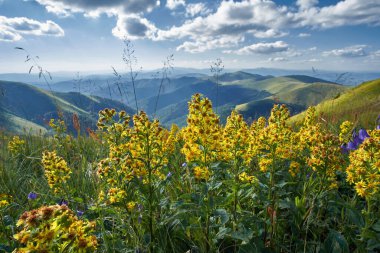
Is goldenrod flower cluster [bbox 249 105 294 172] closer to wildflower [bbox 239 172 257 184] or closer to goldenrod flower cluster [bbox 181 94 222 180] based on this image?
wildflower [bbox 239 172 257 184]

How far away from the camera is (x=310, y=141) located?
13.3 ft

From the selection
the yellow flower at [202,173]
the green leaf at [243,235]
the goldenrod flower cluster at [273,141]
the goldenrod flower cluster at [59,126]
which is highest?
the goldenrod flower cluster at [273,141]

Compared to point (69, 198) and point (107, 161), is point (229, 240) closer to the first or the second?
point (107, 161)

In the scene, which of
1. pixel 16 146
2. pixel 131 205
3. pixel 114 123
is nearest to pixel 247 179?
pixel 131 205

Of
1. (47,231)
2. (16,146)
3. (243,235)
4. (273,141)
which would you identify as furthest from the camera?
(16,146)

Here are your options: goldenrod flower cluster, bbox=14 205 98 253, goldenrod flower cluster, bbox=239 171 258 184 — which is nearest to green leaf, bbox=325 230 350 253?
goldenrod flower cluster, bbox=239 171 258 184

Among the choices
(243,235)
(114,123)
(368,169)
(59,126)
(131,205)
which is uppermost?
(114,123)

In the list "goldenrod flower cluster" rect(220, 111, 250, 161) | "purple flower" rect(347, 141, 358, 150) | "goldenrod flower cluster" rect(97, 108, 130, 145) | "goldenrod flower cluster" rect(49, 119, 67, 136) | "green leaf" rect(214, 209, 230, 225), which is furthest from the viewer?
"goldenrod flower cluster" rect(49, 119, 67, 136)

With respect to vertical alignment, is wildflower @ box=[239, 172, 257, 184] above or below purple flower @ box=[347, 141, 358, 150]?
above

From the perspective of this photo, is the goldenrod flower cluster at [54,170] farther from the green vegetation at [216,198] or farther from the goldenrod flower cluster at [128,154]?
the goldenrod flower cluster at [128,154]

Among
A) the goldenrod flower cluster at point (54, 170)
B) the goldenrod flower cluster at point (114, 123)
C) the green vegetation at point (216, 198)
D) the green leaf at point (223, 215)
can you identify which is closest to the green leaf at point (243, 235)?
the green vegetation at point (216, 198)

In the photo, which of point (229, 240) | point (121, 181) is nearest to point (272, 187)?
point (229, 240)

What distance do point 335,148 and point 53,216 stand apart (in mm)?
3167

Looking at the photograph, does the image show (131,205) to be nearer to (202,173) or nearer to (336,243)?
(202,173)
